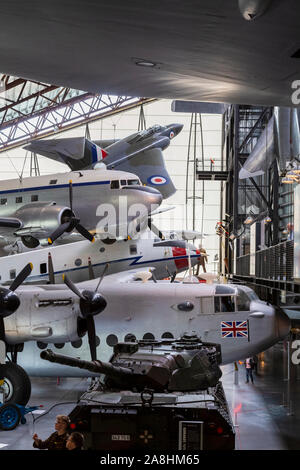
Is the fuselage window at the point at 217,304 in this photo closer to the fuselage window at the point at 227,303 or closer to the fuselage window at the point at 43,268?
the fuselage window at the point at 227,303

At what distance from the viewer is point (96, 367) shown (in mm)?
10461

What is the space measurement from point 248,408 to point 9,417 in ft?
24.9

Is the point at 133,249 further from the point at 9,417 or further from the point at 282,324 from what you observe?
the point at 9,417

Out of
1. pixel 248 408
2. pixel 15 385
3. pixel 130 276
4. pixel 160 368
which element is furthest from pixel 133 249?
pixel 160 368

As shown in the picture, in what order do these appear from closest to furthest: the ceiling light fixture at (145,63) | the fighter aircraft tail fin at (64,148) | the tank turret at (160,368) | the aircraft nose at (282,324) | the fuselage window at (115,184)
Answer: the ceiling light fixture at (145,63)
the tank turret at (160,368)
the aircraft nose at (282,324)
the fuselage window at (115,184)
the fighter aircraft tail fin at (64,148)

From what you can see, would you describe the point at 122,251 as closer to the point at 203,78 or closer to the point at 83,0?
the point at 203,78

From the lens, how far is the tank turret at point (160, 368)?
456 inches

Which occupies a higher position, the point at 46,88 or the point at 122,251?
the point at 46,88

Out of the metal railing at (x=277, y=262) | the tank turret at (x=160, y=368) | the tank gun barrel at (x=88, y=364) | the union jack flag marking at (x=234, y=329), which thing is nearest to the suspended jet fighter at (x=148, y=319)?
the union jack flag marking at (x=234, y=329)

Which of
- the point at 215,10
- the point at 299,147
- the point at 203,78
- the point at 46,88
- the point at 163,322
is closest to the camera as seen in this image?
the point at 215,10

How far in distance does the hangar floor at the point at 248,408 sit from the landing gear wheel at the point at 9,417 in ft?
→ 0.72

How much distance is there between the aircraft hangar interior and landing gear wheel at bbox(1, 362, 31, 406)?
1.5 inches

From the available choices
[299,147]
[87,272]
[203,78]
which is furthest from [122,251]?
[203,78]

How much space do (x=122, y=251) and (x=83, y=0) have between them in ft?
61.7
